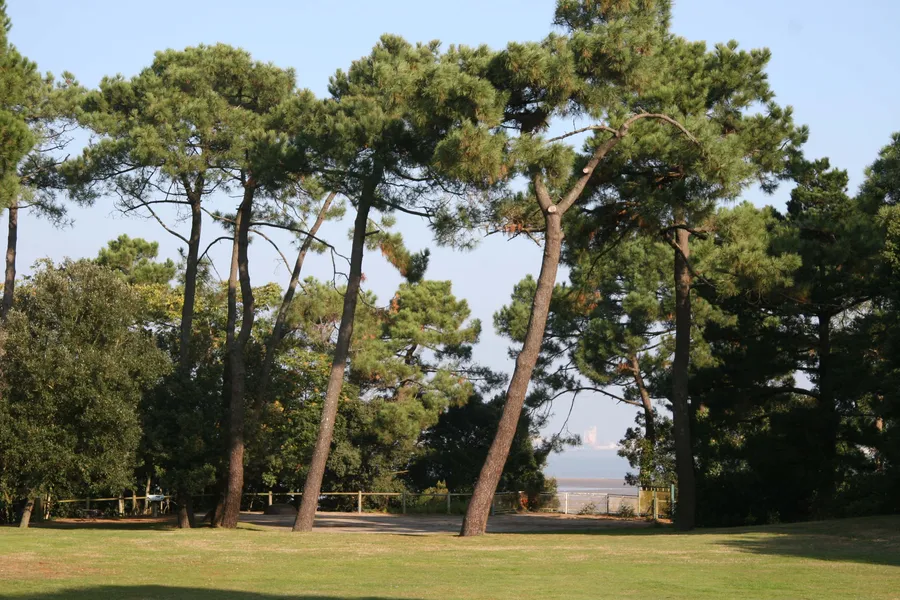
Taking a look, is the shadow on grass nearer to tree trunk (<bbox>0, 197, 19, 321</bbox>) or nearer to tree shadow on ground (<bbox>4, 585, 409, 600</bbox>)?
tree trunk (<bbox>0, 197, 19, 321</bbox>)

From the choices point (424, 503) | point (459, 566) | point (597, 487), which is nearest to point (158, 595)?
point (459, 566)

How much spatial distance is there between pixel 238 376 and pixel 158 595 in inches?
528

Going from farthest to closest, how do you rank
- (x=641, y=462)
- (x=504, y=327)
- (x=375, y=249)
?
1. (x=504, y=327)
2. (x=641, y=462)
3. (x=375, y=249)

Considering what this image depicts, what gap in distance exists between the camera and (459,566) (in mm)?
12484

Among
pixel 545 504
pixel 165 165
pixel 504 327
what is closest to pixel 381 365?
pixel 504 327

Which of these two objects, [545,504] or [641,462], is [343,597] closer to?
[641,462]

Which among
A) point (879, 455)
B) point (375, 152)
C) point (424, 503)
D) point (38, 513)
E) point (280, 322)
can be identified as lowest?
point (38, 513)

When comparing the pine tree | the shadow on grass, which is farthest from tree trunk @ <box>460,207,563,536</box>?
the shadow on grass

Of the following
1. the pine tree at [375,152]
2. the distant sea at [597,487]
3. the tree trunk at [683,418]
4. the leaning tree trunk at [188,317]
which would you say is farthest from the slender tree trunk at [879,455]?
the distant sea at [597,487]

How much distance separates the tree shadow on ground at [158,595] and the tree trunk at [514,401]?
9215 mm

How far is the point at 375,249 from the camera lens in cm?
2453

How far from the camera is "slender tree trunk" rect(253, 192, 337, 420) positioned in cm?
2359

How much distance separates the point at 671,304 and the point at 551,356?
17.4ft

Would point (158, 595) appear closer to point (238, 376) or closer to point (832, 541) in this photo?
point (832, 541)
